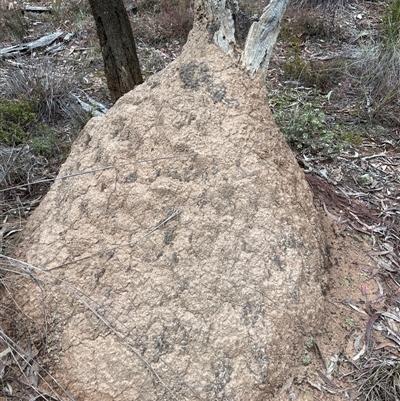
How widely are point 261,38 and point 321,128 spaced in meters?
1.63

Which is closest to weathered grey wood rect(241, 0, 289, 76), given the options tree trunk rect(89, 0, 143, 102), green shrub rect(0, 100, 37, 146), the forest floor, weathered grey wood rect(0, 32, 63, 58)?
the forest floor

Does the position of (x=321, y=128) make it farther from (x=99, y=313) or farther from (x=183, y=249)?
(x=99, y=313)

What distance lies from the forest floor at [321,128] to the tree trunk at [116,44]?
433 millimetres

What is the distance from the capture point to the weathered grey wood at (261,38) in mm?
1910

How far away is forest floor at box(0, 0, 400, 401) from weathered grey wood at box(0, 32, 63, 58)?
1.6 inches

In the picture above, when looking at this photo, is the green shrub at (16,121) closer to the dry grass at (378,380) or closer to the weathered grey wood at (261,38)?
the weathered grey wood at (261,38)

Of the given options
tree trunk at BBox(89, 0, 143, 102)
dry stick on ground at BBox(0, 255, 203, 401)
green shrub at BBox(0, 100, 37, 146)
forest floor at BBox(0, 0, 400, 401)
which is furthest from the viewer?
green shrub at BBox(0, 100, 37, 146)

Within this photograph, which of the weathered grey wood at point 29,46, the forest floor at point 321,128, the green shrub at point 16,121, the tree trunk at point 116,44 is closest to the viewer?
the forest floor at point 321,128

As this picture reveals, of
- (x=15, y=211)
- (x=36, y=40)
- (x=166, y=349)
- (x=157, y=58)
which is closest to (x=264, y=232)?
(x=166, y=349)

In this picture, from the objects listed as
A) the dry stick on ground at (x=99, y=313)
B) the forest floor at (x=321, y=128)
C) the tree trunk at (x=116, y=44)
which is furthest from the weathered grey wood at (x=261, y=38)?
the tree trunk at (x=116, y=44)

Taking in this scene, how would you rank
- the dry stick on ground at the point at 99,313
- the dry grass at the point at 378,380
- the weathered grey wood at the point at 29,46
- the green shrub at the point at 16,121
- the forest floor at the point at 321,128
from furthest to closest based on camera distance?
the weathered grey wood at the point at 29,46 < the green shrub at the point at 16,121 < the forest floor at the point at 321,128 < the dry grass at the point at 378,380 < the dry stick on ground at the point at 99,313

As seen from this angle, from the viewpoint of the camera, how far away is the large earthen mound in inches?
61.7

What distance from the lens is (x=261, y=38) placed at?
192 centimetres

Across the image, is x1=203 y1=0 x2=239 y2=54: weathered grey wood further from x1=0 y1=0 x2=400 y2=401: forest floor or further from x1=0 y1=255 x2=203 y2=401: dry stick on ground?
x1=0 y1=0 x2=400 y2=401: forest floor
